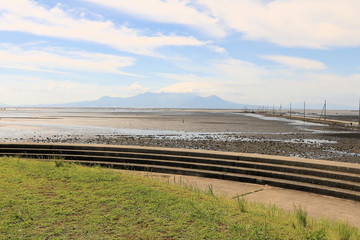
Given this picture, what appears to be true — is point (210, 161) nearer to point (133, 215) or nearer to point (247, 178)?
point (247, 178)

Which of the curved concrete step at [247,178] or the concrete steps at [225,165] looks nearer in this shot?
the curved concrete step at [247,178]

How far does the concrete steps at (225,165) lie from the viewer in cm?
918

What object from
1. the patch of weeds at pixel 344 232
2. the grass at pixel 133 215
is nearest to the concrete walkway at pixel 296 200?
the patch of weeds at pixel 344 232

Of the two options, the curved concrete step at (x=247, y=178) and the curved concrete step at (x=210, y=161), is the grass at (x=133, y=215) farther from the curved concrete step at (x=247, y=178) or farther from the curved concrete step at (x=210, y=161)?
the curved concrete step at (x=210, y=161)

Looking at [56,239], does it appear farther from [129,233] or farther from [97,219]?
[129,233]

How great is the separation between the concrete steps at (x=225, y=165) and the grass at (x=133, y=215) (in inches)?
117

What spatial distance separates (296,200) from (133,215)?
505cm

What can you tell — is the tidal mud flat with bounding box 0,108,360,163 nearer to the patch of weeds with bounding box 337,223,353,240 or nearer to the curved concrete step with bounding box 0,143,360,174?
the curved concrete step with bounding box 0,143,360,174

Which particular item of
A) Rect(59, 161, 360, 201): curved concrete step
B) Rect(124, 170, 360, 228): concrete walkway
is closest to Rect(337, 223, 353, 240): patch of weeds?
Rect(124, 170, 360, 228): concrete walkway

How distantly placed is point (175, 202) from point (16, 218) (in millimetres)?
3553

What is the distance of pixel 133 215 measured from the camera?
614 centimetres

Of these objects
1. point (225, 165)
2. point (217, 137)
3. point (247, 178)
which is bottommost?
point (217, 137)

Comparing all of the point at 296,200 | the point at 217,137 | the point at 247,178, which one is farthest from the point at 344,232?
the point at 217,137

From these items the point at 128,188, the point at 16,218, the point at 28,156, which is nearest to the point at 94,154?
the point at 28,156
